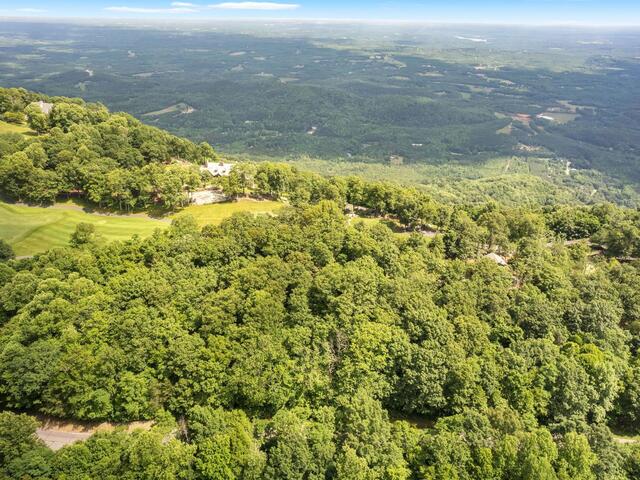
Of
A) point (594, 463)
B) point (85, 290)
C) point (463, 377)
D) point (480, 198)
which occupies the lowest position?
point (480, 198)

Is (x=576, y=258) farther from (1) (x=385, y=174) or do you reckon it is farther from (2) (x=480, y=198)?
(1) (x=385, y=174)

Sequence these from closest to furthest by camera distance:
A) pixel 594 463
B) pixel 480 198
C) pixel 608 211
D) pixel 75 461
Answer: pixel 75 461, pixel 594 463, pixel 608 211, pixel 480 198

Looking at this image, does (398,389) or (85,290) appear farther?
(85,290)

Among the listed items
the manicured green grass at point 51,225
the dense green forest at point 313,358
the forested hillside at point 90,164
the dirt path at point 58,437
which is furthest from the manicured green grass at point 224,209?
the dirt path at point 58,437

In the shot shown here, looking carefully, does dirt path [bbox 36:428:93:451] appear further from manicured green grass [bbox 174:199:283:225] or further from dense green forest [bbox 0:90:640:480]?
manicured green grass [bbox 174:199:283:225]

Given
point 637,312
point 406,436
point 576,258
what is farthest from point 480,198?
point 406,436

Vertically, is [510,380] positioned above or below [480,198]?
above

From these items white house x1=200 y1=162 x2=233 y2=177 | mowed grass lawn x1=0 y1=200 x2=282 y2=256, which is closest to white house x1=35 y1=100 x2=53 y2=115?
mowed grass lawn x1=0 y1=200 x2=282 y2=256

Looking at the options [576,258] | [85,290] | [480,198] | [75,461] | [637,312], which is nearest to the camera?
[75,461]
